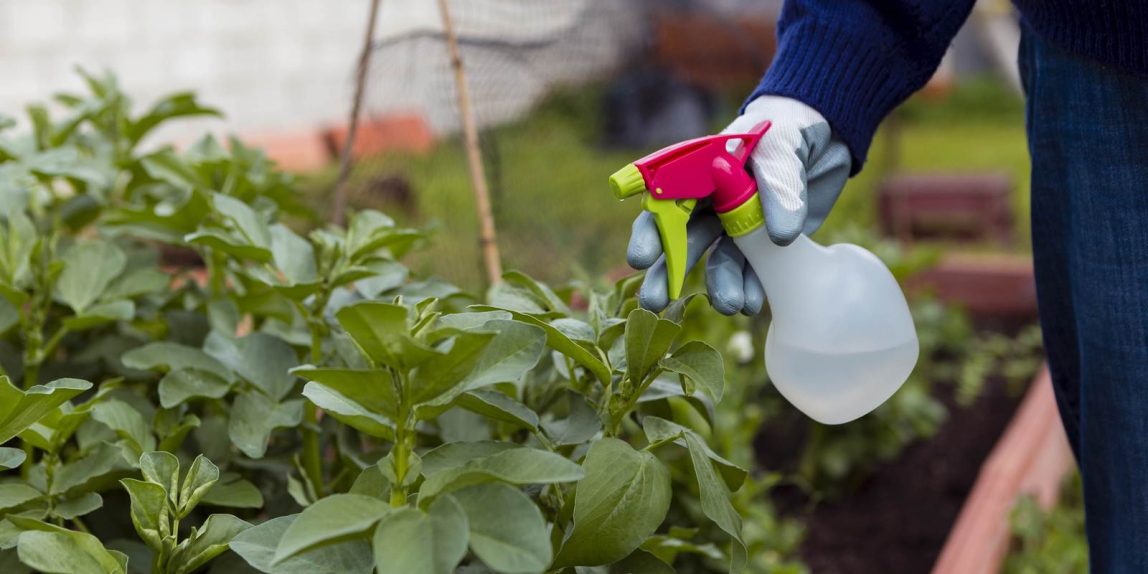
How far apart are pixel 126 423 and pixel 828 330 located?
2.09 ft

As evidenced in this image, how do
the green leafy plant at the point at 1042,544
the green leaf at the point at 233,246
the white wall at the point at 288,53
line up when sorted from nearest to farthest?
the green leaf at the point at 233,246 < the green leafy plant at the point at 1042,544 < the white wall at the point at 288,53

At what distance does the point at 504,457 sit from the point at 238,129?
4632 mm

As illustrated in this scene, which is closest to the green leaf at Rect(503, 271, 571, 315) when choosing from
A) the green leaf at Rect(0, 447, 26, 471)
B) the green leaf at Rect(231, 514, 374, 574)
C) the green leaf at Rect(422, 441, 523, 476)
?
the green leaf at Rect(422, 441, 523, 476)

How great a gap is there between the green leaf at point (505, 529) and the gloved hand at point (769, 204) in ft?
0.95

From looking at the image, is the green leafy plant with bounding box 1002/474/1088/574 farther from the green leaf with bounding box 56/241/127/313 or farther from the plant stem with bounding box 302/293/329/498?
the green leaf with bounding box 56/241/127/313

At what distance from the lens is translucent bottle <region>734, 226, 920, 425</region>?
1.02 m

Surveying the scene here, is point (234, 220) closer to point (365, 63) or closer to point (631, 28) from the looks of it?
point (365, 63)

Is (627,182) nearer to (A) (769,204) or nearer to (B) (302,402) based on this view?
(A) (769,204)

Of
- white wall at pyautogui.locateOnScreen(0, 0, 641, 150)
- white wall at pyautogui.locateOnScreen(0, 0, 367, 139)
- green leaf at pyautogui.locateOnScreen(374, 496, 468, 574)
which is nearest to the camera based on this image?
green leaf at pyautogui.locateOnScreen(374, 496, 468, 574)

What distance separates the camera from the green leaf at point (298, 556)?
726mm

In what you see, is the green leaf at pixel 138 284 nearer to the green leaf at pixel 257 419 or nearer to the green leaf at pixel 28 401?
the green leaf at pixel 257 419

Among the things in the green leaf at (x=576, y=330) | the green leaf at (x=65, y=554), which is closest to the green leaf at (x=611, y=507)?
the green leaf at (x=576, y=330)

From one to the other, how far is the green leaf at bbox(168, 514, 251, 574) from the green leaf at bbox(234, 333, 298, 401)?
0.63ft

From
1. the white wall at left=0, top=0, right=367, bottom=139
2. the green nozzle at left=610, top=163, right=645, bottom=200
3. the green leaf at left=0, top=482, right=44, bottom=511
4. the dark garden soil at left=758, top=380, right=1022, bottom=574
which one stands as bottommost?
the dark garden soil at left=758, top=380, right=1022, bottom=574
